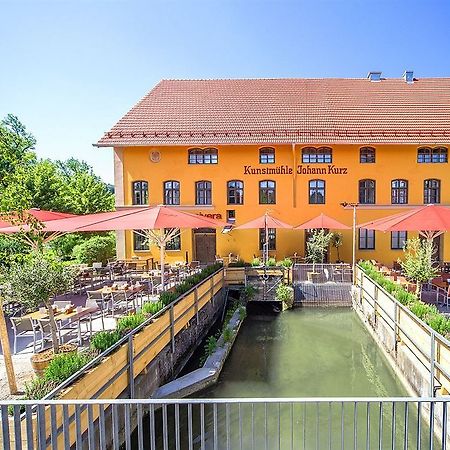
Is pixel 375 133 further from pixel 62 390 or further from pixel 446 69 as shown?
pixel 62 390

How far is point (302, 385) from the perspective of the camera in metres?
8.14

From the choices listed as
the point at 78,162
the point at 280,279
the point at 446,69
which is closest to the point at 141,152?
the point at 280,279

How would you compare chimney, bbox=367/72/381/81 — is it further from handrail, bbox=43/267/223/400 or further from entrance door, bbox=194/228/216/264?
handrail, bbox=43/267/223/400

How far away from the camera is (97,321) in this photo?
9.24 metres

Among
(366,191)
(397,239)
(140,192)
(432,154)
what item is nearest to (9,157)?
(140,192)

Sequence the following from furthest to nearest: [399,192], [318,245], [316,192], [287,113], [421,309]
→ [287,113]
[316,192]
[399,192]
[318,245]
[421,309]

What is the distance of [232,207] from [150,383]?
1333 cm

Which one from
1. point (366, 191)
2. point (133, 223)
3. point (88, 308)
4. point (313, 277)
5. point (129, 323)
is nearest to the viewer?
point (129, 323)

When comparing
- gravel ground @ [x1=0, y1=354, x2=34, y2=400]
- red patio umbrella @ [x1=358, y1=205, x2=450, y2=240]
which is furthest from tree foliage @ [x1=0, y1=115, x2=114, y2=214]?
red patio umbrella @ [x1=358, y1=205, x2=450, y2=240]

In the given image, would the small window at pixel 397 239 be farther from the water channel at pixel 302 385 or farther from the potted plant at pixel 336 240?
the water channel at pixel 302 385

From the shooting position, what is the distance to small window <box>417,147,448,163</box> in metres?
19.2

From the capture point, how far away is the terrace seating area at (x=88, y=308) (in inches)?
292

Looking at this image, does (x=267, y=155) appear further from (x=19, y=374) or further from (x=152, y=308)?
(x=19, y=374)

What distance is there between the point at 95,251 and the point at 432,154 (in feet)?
63.3
